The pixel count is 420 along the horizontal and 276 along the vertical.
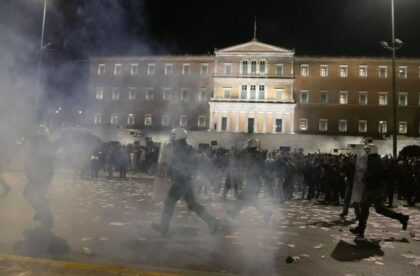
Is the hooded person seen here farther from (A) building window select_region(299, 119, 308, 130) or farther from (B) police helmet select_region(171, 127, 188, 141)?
(A) building window select_region(299, 119, 308, 130)

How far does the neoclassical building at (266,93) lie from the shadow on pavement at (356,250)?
4597cm

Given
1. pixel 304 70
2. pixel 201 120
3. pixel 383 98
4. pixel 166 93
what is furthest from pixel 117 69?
pixel 383 98

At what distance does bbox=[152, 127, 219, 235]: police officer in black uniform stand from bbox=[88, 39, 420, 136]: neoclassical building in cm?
4608

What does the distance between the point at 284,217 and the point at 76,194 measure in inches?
248

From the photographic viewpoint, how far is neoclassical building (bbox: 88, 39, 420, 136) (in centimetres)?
5069

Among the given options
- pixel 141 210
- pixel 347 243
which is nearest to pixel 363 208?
pixel 347 243

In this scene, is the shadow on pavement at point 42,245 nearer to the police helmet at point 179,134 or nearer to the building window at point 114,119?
the police helmet at point 179,134

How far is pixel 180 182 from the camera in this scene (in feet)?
19.8

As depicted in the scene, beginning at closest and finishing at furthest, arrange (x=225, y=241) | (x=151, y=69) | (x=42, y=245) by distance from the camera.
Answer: (x=42, y=245) < (x=225, y=241) < (x=151, y=69)

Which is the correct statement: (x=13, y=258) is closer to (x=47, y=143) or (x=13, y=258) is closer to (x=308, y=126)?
(x=47, y=143)

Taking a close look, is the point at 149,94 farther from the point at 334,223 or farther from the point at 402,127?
the point at 334,223

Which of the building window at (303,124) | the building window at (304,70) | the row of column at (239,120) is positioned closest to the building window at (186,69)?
the row of column at (239,120)

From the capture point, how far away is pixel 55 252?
189 inches

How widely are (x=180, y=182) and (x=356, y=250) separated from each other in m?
2.98
